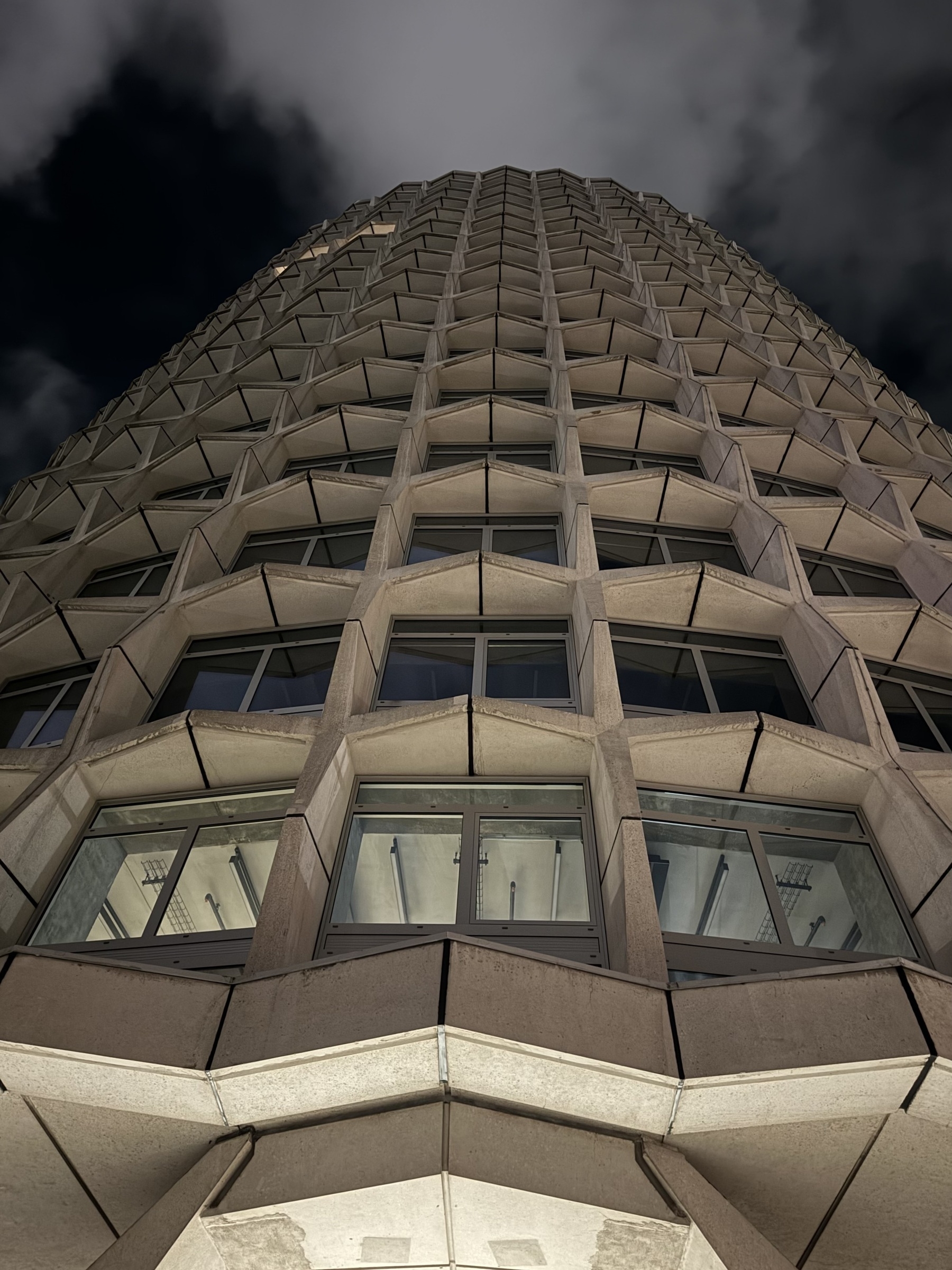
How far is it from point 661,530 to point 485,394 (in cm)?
856

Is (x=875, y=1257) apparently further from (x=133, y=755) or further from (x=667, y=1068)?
(x=133, y=755)

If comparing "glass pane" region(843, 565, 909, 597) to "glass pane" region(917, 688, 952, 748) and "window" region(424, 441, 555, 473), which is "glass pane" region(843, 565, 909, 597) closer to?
"glass pane" region(917, 688, 952, 748)

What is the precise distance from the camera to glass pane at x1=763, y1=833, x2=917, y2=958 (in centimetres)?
974

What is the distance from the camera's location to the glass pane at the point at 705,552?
713 inches

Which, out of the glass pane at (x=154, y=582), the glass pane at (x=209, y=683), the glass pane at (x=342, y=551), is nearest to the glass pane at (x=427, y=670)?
the glass pane at (x=209, y=683)

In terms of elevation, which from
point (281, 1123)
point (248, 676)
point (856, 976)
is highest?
point (248, 676)

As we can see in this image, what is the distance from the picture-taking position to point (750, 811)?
37.1 ft

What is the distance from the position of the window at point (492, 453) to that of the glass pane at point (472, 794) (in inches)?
461

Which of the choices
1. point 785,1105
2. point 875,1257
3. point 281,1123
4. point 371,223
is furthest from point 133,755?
point 371,223

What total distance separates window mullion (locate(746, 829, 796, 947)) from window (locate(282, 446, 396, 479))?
14.2m

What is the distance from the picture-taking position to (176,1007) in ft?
23.2

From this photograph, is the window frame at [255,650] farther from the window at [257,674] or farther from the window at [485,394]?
the window at [485,394]

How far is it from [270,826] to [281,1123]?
4.64 m

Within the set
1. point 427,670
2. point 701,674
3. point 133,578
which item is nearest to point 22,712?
point 133,578
